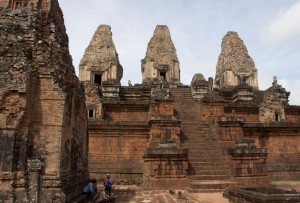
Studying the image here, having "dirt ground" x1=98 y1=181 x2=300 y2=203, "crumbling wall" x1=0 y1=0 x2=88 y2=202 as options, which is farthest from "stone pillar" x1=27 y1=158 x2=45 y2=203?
"dirt ground" x1=98 y1=181 x2=300 y2=203

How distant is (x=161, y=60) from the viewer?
29359mm

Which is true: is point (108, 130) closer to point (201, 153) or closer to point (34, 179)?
point (201, 153)

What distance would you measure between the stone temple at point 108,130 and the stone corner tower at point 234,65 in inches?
288

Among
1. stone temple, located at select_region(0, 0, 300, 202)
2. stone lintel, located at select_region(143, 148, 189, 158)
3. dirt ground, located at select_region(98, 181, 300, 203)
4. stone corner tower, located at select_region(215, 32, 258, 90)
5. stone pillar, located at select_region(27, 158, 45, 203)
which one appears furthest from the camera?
stone corner tower, located at select_region(215, 32, 258, 90)

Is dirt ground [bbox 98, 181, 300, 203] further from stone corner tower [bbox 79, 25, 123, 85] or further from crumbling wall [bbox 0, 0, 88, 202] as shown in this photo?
stone corner tower [bbox 79, 25, 123, 85]

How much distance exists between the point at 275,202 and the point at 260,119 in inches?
421

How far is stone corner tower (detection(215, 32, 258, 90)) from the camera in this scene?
28734mm

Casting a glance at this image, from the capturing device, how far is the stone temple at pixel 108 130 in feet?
21.8

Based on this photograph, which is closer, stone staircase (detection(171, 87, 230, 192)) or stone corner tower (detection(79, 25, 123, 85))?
stone staircase (detection(171, 87, 230, 192))

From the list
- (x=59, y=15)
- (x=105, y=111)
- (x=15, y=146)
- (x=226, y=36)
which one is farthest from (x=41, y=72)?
(x=226, y=36)

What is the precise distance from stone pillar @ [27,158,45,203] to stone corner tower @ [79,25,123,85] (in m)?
21.1

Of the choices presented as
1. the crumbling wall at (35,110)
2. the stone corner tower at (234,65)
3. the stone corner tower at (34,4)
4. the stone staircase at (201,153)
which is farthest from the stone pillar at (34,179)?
the stone corner tower at (234,65)

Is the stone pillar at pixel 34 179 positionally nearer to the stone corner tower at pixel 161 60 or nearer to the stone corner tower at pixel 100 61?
the stone corner tower at pixel 100 61

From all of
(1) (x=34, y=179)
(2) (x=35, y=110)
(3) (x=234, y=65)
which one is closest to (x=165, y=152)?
(2) (x=35, y=110)
